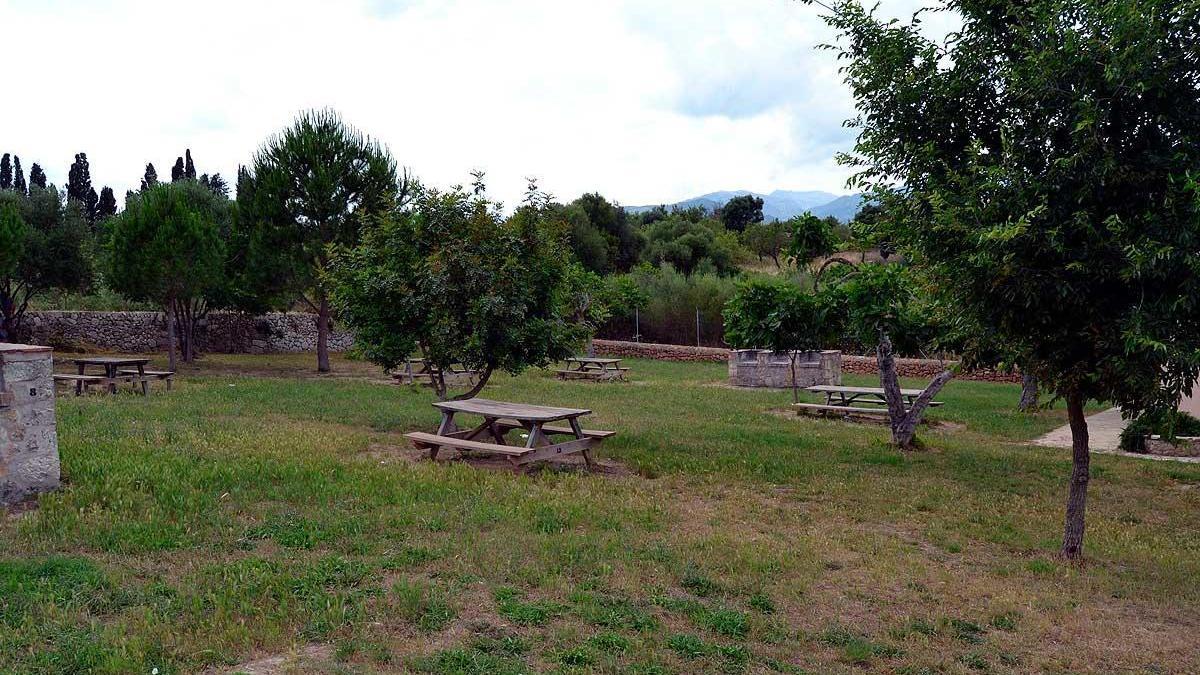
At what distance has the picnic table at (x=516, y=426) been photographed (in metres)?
8.74

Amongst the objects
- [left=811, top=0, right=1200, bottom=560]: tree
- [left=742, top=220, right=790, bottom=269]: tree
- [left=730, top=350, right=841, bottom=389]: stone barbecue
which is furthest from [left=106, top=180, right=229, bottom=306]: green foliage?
[left=742, top=220, right=790, bottom=269]: tree

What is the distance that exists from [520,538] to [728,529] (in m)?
1.78

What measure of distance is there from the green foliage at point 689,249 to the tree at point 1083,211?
37.4 metres

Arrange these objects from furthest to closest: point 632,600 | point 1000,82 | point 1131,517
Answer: point 1131,517, point 1000,82, point 632,600

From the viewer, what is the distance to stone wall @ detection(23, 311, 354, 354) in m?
26.4

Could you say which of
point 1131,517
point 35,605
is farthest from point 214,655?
point 1131,517

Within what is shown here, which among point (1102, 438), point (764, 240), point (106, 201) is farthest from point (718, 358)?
point (106, 201)

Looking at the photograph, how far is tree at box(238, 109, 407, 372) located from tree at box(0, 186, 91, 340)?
5507 millimetres

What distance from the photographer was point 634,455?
400 inches

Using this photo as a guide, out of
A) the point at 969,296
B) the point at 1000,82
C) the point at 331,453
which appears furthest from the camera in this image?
the point at 331,453

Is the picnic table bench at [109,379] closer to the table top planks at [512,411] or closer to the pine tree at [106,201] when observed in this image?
the table top planks at [512,411]

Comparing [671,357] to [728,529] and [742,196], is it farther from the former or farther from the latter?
[742,196]

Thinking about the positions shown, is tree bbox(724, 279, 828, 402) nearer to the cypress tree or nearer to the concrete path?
the concrete path

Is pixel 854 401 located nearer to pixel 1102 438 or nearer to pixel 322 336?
pixel 1102 438
